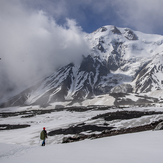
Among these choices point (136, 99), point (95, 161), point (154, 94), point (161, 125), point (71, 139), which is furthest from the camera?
point (154, 94)

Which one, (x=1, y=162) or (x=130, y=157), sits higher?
(x=130, y=157)

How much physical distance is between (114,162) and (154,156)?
1.77 metres

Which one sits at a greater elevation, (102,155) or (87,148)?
(102,155)

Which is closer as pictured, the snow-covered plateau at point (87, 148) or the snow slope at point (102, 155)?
the snow slope at point (102, 155)

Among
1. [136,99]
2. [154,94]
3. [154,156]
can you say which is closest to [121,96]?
[136,99]

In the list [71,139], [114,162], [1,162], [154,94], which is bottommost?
[71,139]

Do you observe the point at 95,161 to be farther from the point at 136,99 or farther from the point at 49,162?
the point at 136,99

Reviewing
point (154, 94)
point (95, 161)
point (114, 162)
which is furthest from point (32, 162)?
point (154, 94)

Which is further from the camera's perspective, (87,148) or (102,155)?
(87,148)

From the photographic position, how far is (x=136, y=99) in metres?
134

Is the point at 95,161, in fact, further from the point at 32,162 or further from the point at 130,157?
the point at 32,162

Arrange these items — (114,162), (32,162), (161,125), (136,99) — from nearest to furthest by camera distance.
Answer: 1. (114,162)
2. (32,162)
3. (161,125)
4. (136,99)

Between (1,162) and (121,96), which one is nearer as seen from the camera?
(1,162)

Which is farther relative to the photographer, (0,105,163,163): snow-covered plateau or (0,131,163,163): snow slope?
(0,105,163,163): snow-covered plateau
